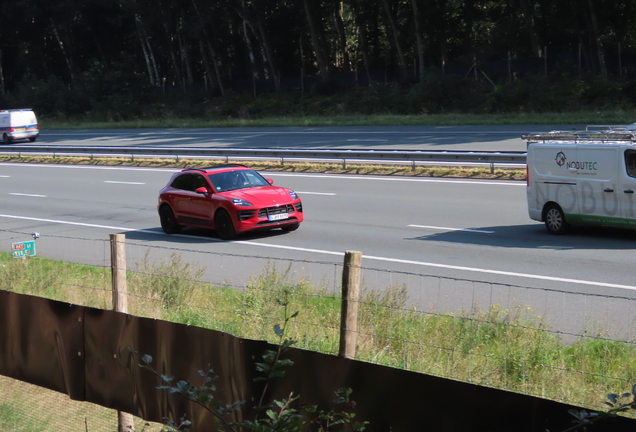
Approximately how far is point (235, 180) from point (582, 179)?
7454 millimetres

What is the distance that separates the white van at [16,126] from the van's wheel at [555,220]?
3992 cm

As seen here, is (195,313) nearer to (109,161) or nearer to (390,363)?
(390,363)

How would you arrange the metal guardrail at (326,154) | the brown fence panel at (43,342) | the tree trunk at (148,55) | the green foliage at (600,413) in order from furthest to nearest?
1. the tree trunk at (148,55)
2. the metal guardrail at (326,154)
3. the brown fence panel at (43,342)
4. the green foliage at (600,413)

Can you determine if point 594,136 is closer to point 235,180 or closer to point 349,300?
point 235,180

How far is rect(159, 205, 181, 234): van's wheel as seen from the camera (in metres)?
17.7

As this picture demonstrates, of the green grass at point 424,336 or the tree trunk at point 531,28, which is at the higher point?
the tree trunk at point 531,28

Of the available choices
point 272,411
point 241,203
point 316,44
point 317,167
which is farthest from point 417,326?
point 316,44

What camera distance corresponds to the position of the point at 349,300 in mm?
5617

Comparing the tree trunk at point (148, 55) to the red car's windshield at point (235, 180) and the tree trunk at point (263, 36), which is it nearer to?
the tree trunk at point (263, 36)

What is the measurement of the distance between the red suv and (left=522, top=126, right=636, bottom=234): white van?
5.14 metres

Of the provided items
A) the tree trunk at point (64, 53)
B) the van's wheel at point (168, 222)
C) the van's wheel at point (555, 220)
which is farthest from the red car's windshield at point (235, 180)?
the tree trunk at point (64, 53)

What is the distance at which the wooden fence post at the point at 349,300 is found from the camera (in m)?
5.56

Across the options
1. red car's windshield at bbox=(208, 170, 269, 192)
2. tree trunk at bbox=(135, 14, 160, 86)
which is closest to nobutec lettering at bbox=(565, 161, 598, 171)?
red car's windshield at bbox=(208, 170, 269, 192)

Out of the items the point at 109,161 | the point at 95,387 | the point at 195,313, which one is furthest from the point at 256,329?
the point at 109,161
